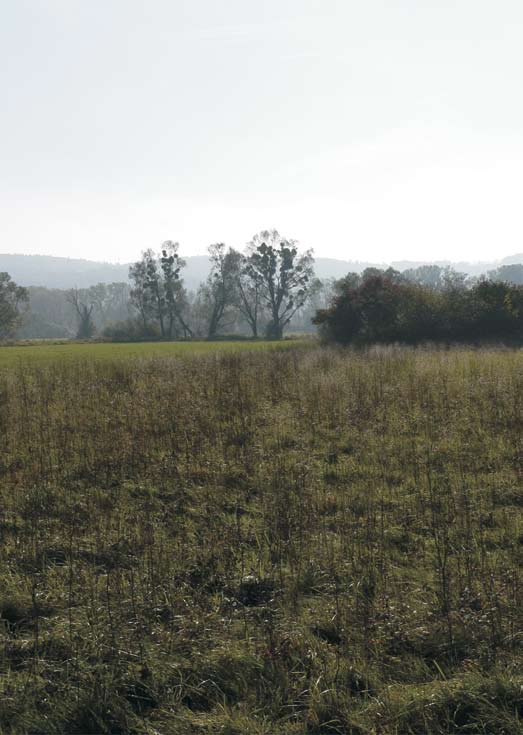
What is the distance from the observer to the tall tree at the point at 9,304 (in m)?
76.8

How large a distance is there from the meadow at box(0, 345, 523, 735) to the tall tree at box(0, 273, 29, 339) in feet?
242

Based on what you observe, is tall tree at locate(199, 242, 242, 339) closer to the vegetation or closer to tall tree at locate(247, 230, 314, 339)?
tall tree at locate(247, 230, 314, 339)

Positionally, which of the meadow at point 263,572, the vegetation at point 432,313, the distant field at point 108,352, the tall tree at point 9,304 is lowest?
the meadow at point 263,572

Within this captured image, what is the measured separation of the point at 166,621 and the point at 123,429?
692 cm

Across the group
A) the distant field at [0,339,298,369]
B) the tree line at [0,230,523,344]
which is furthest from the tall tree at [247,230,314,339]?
the distant field at [0,339,298,369]

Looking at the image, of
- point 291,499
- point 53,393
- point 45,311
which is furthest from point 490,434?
point 45,311

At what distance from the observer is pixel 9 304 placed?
255ft

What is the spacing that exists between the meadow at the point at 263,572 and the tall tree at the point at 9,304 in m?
73.8

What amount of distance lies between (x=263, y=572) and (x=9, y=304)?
8299cm

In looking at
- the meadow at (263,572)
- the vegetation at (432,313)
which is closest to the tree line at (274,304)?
the vegetation at (432,313)

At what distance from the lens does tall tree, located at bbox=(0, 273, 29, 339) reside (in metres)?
76.8

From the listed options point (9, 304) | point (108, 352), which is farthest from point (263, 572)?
point (9, 304)

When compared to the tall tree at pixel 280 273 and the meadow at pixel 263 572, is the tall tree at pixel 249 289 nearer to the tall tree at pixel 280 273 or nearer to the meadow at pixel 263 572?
the tall tree at pixel 280 273

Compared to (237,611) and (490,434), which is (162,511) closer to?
(237,611)
